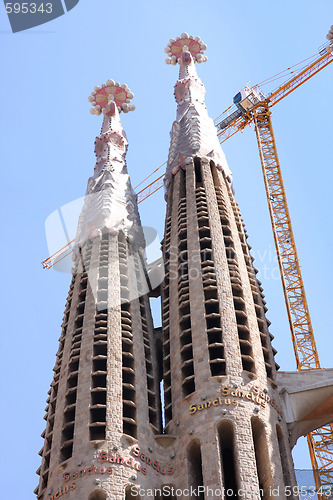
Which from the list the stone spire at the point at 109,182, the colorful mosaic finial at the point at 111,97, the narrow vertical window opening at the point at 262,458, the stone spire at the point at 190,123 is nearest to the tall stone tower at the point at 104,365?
the stone spire at the point at 109,182

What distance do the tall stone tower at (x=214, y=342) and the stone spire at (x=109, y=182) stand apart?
2.90 metres

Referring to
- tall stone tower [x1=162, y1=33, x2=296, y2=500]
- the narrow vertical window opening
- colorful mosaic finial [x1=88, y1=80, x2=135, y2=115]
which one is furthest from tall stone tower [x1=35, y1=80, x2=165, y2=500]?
colorful mosaic finial [x1=88, y1=80, x2=135, y2=115]

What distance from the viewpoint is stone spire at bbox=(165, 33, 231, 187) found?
2803 inches

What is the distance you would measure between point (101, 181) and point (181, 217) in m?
8.04

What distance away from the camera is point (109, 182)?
71438mm

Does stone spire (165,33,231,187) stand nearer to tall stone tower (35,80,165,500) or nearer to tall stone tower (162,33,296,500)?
tall stone tower (162,33,296,500)

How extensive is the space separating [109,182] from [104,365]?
18936 mm

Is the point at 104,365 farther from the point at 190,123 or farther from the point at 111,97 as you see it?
the point at 111,97

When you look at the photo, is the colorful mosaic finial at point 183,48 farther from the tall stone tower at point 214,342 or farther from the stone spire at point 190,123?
the tall stone tower at point 214,342

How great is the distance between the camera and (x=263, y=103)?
306 ft

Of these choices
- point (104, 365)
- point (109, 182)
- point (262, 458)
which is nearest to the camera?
point (262, 458)

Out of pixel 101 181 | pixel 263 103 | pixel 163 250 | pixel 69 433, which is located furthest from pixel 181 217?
pixel 263 103

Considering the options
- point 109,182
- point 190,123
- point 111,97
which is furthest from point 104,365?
point 111,97

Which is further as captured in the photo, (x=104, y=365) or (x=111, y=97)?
(x=111, y=97)
